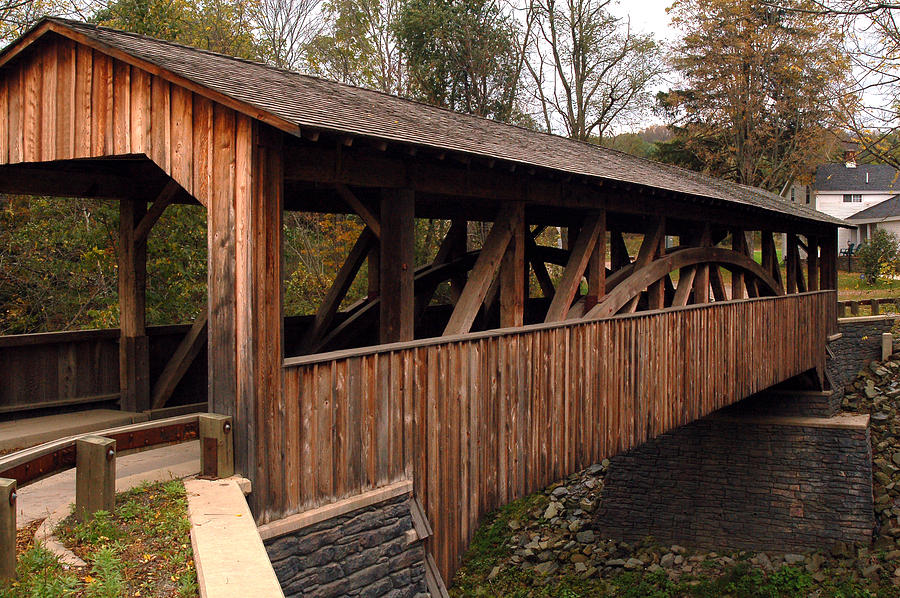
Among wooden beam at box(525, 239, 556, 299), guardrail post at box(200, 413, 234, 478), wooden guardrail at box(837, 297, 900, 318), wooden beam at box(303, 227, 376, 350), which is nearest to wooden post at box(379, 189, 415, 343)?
guardrail post at box(200, 413, 234, 478)

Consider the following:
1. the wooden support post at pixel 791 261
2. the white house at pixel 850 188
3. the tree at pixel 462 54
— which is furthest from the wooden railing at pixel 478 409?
the white house at pixel 850 188

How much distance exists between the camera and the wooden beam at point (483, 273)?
6332 millimetres

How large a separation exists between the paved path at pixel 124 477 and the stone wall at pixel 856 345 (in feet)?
44.7

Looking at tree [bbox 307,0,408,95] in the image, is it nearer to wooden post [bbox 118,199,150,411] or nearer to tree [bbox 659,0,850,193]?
tree [bbox 659,0,850,193]

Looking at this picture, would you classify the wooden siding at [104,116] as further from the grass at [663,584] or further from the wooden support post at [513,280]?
the grass at [663,584]

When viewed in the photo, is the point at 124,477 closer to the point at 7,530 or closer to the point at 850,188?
the point at 7,530

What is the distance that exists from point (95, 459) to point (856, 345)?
16876 mm

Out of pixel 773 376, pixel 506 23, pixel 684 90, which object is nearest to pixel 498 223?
pixel 773 376

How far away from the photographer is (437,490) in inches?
231

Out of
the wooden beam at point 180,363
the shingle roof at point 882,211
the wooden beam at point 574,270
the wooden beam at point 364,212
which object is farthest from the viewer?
the shingle roof at point 882,211

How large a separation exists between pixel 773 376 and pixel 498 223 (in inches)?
295

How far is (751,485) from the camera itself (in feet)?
48.0

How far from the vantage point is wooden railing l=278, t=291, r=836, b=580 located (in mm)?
4980

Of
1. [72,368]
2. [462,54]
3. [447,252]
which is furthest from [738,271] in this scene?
[462,54]
